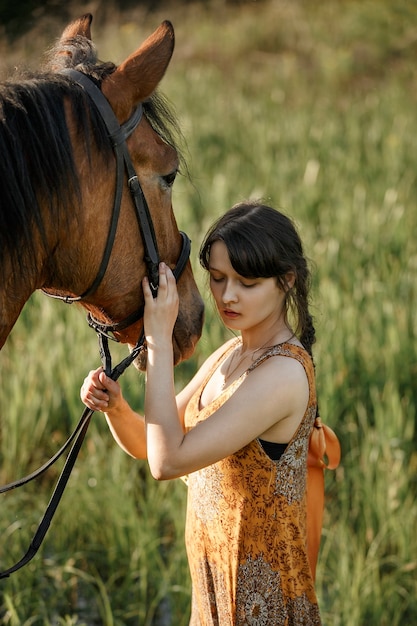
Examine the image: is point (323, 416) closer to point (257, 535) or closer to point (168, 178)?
point (257, 535)

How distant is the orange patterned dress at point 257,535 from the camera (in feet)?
5.39

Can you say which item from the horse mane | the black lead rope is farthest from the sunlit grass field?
the black lead rope

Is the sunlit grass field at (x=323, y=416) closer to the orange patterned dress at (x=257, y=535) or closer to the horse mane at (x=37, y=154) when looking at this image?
the horse mane at (x=37, y=154)

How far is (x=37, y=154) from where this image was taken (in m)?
1.45

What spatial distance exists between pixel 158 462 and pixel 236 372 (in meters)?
0.31

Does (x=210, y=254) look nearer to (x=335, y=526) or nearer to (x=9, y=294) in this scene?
(x=9, y=294)

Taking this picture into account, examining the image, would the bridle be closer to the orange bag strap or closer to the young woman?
the young woman

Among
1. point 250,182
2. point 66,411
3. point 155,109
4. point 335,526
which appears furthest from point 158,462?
point 250,182

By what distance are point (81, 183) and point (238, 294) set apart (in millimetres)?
411

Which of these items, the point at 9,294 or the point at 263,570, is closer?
the point at 9,294

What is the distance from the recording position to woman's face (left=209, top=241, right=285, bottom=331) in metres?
1.67

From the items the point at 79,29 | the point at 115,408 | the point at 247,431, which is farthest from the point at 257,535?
the point at 79,29

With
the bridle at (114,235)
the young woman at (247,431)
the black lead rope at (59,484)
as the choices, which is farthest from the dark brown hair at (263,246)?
the black lead rope at (59,484)

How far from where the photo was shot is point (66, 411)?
11.5 feet
